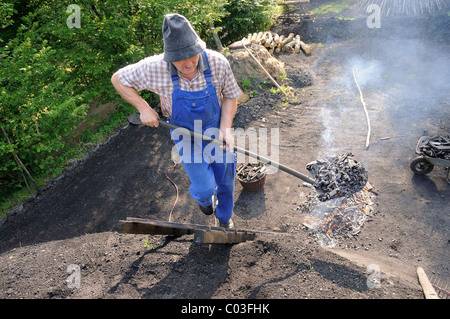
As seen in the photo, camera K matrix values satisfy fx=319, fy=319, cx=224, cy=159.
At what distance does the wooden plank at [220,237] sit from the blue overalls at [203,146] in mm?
535

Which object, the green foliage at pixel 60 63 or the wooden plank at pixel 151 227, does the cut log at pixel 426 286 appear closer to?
the wooden plank at pixel 151 227

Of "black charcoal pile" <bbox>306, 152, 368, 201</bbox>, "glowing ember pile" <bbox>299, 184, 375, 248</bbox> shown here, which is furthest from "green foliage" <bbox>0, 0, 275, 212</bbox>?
"glowing ember pile" <bbox>299, 184, 375, 248</bbox>

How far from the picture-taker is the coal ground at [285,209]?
144 inches

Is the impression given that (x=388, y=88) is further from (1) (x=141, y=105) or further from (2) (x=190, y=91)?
(1) (x=141, y=105)

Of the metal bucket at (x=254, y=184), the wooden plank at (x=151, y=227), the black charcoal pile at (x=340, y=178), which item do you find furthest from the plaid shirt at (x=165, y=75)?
the black charcoal pile at (x=340, y=178)

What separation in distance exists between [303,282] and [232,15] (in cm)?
959

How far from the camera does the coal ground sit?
12.0ft

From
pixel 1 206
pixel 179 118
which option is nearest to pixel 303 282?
pixel 179 118

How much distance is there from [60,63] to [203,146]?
4984 millimetres

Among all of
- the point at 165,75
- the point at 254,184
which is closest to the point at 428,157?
the point at 254,184

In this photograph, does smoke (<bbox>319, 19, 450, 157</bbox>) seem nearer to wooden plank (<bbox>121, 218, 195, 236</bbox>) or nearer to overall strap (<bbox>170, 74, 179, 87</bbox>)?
wooden plank (<bbox>121, 218, 195, 236</bbox>)

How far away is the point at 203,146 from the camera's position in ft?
12.9

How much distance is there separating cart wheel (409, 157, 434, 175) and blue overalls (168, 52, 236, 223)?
3.46 m
